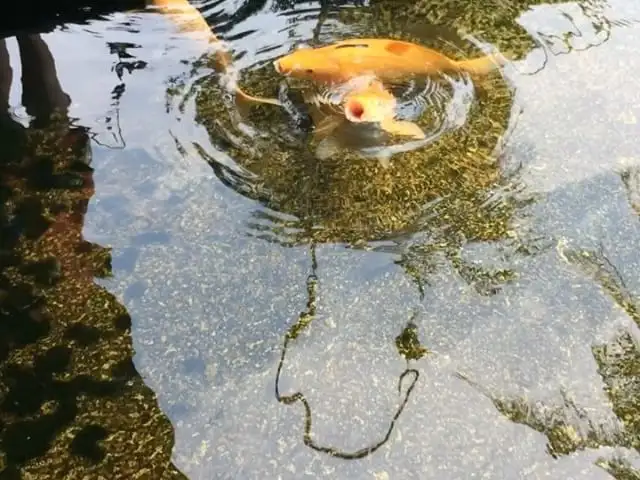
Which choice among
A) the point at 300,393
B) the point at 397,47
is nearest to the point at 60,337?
the point at 300,393

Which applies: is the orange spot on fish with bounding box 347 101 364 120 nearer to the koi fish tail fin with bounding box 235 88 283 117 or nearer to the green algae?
the koi fish tail fin with bounding box 235 88 283 117

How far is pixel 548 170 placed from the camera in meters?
2.04

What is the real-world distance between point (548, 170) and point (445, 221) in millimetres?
330

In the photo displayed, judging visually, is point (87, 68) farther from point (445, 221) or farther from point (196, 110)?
point (445, 221)

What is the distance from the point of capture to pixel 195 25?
252cm

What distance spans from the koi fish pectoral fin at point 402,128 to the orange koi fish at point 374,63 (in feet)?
0.57

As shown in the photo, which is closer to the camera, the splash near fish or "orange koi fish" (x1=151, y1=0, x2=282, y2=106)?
the splash near fish

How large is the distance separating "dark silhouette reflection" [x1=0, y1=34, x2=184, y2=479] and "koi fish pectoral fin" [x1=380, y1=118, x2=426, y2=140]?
2.56 feet

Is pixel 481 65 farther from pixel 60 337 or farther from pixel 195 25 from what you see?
pixel 60 337

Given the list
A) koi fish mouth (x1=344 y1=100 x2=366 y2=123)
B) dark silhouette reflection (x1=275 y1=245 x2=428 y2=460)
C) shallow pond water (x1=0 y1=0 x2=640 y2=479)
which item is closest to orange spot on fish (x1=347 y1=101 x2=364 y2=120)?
koi fish mouth (x1=344 y1=100 x2=366 y2=123)

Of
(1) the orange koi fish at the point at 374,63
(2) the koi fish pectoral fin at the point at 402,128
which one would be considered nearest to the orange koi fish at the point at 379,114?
(2) the koi fish pectoral fin at the point at 402,128

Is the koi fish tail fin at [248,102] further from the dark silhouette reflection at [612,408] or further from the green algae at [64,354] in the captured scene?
the dark silhouette reflection at [612,408]

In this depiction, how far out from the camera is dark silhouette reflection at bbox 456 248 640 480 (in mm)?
1510

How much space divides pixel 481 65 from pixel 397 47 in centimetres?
25
